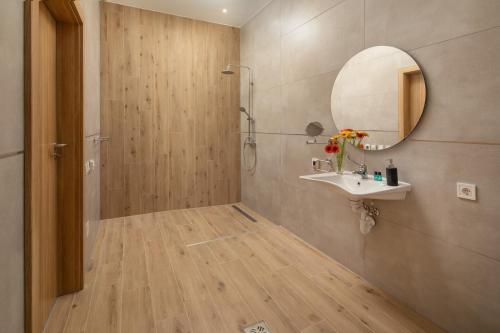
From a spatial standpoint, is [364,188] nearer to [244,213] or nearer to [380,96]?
[380,96]

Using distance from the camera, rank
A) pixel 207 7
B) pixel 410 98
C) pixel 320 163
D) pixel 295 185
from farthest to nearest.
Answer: pixel 207 7 < pixel 295 185 < pixel 320 163 < pixel 410 98

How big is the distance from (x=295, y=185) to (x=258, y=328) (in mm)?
1697

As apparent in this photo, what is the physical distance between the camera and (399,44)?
1.84 metres

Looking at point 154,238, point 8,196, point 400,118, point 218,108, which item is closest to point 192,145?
point 218,108

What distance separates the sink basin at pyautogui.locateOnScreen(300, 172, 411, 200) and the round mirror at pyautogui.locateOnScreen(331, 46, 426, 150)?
279mm

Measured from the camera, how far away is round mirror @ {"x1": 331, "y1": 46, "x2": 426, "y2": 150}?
177cm

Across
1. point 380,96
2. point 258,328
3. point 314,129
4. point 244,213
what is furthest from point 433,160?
point 244,213

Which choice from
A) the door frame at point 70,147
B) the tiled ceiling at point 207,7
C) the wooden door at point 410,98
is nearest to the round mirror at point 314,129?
the wooden door at point 410,98

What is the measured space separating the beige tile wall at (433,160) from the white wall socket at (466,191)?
3cm

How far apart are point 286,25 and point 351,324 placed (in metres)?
2.99

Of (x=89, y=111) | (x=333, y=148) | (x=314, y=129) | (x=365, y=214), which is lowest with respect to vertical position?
(x=365, y=214)

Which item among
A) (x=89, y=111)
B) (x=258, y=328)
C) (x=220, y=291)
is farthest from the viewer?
(x=89, y=111)

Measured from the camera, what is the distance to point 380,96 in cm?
Result: 201

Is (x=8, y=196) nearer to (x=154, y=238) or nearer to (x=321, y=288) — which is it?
(x=321, y=288)
